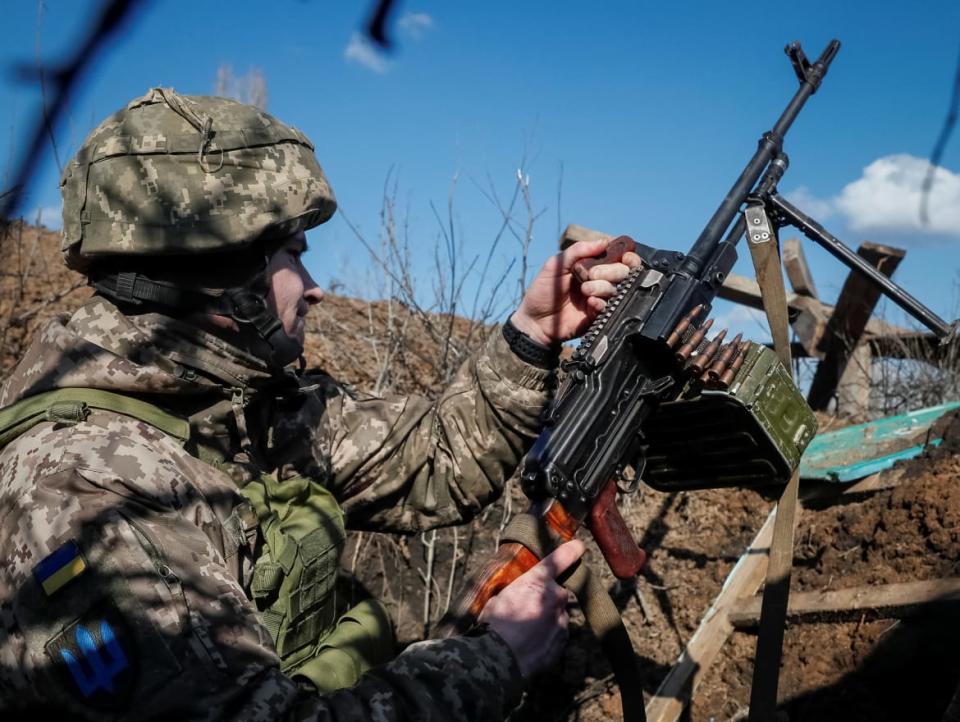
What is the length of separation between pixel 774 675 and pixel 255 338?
2158mm

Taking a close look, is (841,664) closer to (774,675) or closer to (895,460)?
(774,675)

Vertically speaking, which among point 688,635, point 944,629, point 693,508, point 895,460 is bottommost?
point 688,635

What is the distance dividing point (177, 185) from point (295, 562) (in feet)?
3.78

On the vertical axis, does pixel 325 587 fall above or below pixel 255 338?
below

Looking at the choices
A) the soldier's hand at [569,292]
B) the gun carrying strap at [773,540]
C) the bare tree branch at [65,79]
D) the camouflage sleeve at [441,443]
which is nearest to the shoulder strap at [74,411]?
the camouflage sleeve at [441,443]

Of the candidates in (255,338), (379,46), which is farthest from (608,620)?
(379,46)

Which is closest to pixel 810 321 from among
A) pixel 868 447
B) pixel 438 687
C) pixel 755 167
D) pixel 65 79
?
pixel 868 447

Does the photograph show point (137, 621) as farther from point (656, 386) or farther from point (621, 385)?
point (656, 386)

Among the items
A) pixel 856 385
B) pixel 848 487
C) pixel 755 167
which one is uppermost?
Result: pixel 856 385

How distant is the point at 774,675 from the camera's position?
10.7 feet

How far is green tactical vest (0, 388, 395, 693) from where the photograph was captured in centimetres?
238

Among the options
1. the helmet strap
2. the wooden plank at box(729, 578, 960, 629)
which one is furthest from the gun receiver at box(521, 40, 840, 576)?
the wooden plank at box(729, 578, 960, 629)

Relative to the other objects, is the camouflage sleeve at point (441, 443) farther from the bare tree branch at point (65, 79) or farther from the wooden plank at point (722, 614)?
the bare tree branch at point (65, 79)

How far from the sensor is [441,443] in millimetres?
3357
